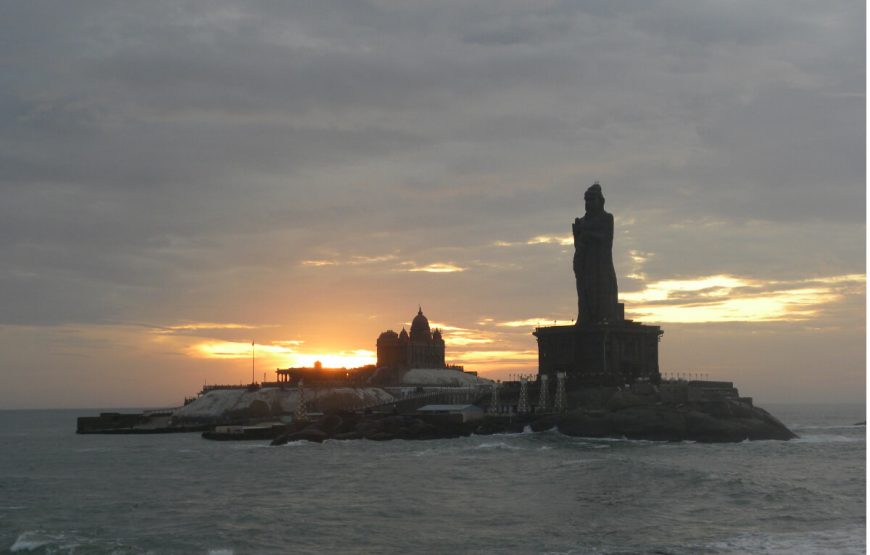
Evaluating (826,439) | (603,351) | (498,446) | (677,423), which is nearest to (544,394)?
(603,351)

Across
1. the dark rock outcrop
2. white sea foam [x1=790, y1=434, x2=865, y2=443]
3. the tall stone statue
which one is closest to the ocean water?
the dark rock outcrop

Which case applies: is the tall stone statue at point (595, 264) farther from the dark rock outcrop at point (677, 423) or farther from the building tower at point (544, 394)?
the dark rock outcrop at point (677, 423)

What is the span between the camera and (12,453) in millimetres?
120562

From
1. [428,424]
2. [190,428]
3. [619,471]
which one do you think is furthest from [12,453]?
[619,471]

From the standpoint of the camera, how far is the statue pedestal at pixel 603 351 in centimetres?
13775

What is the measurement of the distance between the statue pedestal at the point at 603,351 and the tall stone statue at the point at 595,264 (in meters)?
3.97

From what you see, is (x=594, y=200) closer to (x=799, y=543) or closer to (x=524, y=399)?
(x=524, y=399)

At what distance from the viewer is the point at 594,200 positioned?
5846 inches

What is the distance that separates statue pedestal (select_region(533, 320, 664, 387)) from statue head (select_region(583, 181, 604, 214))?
1797cm

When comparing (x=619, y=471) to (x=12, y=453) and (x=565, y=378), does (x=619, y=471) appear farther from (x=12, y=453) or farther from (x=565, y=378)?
(x=12, y=453)

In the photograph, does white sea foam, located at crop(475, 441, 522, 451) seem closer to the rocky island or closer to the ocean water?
the ocean water

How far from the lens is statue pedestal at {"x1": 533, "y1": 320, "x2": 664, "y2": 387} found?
138 m

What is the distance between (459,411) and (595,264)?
33536mm

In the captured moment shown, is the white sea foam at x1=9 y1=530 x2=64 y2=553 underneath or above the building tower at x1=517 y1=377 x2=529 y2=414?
underneath
